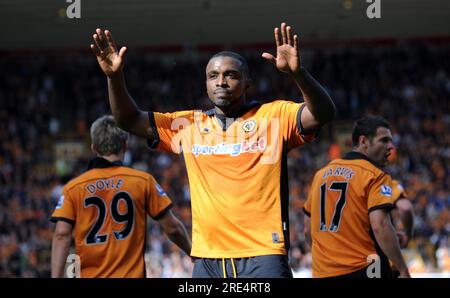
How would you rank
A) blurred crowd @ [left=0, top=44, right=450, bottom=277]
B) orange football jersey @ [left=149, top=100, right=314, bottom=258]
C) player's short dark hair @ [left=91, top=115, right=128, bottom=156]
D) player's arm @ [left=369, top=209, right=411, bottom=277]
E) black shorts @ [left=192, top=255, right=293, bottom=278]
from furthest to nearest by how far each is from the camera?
blurred crowd @ [left=0, top=44, right=450, bottom=277], player's short dark hair @ [left=91, top=115, right=128, bottom=156], player's arm @ [left=369, top=209, right=411, bottom=277], orange football jersey @ [left=149, top=100, right=314, bottom=258], black shorts @ [left=192, top=255, right=293, bottom=278]

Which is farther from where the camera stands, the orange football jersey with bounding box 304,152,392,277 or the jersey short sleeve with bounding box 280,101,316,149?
the orange football jersey with bounding box 304,152,392,277

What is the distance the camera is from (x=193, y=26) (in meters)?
23.7

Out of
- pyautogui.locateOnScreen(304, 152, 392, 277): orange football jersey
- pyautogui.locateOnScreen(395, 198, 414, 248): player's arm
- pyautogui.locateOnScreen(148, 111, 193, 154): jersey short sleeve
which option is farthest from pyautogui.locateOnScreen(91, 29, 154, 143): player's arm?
pyautogui.locateOnScreen(395, 198, 414, 248): player's arm

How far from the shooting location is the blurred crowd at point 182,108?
19.8 metres

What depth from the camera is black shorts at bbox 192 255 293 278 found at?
4297 millimetres

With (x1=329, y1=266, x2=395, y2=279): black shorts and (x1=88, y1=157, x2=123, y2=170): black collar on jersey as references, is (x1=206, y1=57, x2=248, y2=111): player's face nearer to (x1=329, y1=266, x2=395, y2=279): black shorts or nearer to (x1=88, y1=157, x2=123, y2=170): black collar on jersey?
(x1=88, y1=157, x2=123, y2=170): black collar on jersey

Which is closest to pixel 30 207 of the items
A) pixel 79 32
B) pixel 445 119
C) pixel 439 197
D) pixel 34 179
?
pixel 34 179

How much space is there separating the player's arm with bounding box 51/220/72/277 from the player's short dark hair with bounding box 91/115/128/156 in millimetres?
588

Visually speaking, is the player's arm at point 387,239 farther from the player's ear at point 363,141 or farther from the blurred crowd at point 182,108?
the blurred crowd at point 182,108

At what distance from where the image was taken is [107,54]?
15.0 feet

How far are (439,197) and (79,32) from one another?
451 inches

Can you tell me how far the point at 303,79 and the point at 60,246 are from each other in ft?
7.58

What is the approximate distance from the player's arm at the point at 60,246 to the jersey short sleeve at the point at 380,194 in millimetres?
2134

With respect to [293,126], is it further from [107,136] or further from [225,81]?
[107,136]
